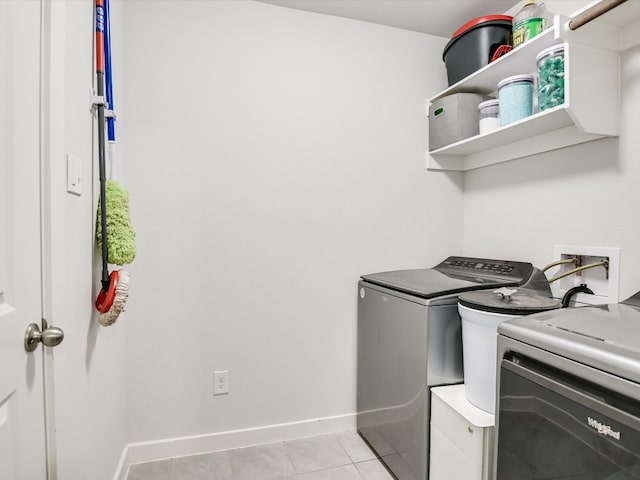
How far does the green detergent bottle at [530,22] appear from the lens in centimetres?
147

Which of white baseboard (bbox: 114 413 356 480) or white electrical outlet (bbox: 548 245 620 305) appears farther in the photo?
white baseboard (bbox: 114 413 356 480)

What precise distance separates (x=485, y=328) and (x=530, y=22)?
1.29 metres

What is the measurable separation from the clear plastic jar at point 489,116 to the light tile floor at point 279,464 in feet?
5.64

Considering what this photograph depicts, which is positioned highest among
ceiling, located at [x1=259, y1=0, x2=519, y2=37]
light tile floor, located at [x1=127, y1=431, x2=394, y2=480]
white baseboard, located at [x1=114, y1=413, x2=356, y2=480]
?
ceiling, located at [x1=259, y1=0, x2=519, y2=37]

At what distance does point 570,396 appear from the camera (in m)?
0.80

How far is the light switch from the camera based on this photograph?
0.96 meters

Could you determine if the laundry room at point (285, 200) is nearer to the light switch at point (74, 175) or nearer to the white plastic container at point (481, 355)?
the light switch at point (74, 175)

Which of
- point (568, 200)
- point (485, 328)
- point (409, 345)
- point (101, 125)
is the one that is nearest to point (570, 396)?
point (485, 328)

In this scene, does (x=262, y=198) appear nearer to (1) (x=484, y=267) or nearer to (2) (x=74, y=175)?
(2) (x=74, y=175)

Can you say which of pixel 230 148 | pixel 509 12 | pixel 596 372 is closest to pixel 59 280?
pixel 230 148

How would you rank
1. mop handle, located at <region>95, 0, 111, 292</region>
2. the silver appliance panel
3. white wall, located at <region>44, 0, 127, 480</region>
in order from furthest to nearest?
the silver appliance panel, mop handle, located at <region>95, 0, 111, 292</region>, white wall, located at <region>44, 0, 127, 480</region>

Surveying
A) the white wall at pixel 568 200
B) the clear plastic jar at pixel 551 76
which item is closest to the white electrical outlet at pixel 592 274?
the white wall at pixel 568 200

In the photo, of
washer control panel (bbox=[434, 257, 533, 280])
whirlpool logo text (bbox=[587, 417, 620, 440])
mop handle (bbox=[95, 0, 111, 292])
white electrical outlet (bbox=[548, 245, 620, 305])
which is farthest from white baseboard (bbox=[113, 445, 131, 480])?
white electrical outlet (bbox=[548, 245, 620, 305])

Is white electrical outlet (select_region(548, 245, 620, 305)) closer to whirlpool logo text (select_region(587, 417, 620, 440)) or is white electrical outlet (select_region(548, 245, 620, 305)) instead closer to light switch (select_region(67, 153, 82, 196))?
whirlpool logo text (select_region(587, 417, 620, 440))
